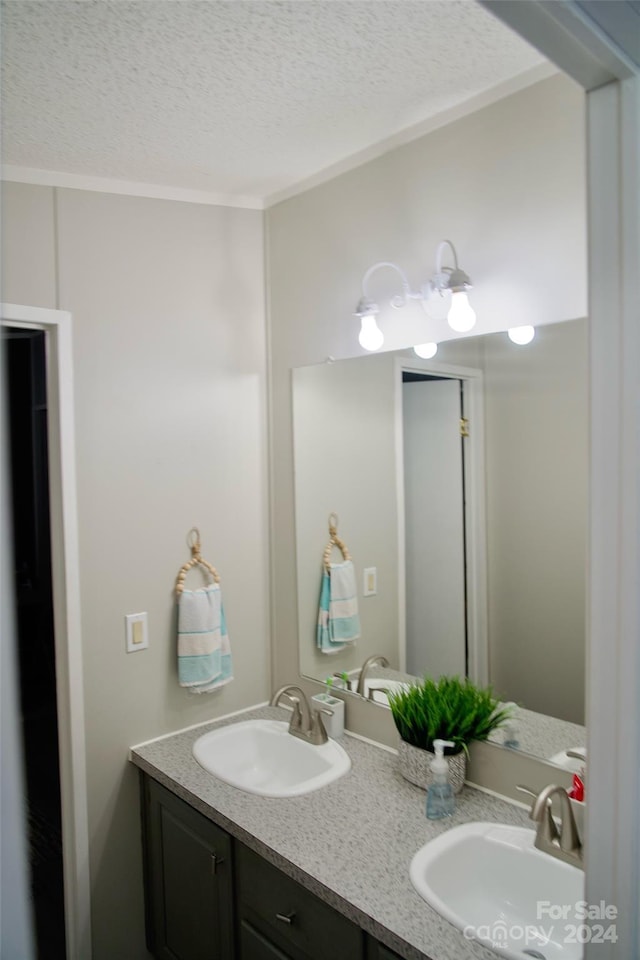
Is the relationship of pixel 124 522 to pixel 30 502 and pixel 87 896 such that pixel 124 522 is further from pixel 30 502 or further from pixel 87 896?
pixel 30 502

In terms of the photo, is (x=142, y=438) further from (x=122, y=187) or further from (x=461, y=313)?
(x=461, y=313)

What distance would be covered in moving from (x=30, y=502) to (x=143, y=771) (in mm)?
1758

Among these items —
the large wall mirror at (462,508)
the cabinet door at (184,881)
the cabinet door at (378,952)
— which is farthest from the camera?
the cabinet door at (184,881)

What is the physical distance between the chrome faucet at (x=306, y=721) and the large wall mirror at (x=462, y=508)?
0.50 feet

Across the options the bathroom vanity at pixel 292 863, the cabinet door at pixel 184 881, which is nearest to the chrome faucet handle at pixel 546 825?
the bathroom vanity at pixel 292 863

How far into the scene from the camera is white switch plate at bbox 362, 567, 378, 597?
2.03m

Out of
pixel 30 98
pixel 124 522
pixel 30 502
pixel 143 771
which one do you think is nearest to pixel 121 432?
pixel 124 522

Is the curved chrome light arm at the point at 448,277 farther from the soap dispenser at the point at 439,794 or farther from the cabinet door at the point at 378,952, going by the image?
the cabinet door at the point at 378,952

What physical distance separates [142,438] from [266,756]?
1.07 m

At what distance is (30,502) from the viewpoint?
329 cm

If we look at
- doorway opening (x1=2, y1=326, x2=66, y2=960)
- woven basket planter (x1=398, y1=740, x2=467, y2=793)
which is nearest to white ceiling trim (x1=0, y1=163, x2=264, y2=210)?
doorway opening (x1=2, y1=326, x2=66, y2=960)

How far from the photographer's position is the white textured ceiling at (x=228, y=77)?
4.22 feet

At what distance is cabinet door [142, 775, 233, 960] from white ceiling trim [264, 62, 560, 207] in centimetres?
191

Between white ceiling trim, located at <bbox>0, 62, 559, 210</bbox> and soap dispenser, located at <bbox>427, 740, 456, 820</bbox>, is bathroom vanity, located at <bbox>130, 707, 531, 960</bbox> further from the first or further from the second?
white ceiling trim, located at <bbox>0, 62, 559, 210</bbox>
